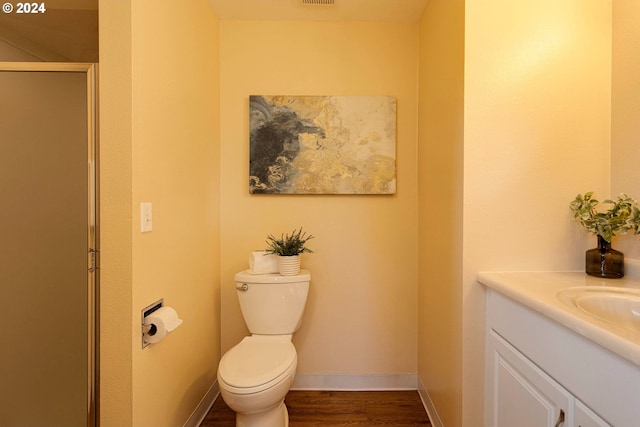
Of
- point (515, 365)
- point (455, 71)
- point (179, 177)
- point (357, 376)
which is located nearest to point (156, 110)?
point (179, 177)

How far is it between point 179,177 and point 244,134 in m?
0.66

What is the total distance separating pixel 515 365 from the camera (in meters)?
1.03

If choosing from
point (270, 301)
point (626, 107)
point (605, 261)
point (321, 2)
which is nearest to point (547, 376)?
point (605, 261)

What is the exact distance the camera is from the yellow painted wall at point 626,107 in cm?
119

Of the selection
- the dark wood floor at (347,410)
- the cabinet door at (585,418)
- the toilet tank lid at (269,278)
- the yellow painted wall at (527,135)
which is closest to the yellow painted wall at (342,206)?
the dark wood floor at (347,410)

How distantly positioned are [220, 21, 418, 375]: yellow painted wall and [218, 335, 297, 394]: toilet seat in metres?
0.47

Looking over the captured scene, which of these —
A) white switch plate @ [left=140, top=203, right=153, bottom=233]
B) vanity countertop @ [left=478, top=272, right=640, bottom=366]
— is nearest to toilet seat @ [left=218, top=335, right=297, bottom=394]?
white switch plate @ [left=140, top=203, right=153, bottom=233]

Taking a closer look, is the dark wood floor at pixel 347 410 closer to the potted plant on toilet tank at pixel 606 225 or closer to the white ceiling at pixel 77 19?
the potted plant on toilet tank at pixel 606 225

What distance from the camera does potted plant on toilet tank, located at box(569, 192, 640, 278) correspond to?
113cm

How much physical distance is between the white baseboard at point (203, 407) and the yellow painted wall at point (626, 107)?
226cm

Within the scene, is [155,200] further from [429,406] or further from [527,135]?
[429,406]

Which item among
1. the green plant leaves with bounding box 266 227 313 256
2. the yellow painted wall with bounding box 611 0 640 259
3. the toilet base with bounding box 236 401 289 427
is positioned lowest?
the toilet base with bounding box 236 401 289 427

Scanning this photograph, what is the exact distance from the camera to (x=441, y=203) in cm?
153

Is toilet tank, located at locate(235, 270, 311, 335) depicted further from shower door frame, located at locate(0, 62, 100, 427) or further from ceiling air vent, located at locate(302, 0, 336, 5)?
ceiling air vent, located at locate(302, 0, 336, 5)
